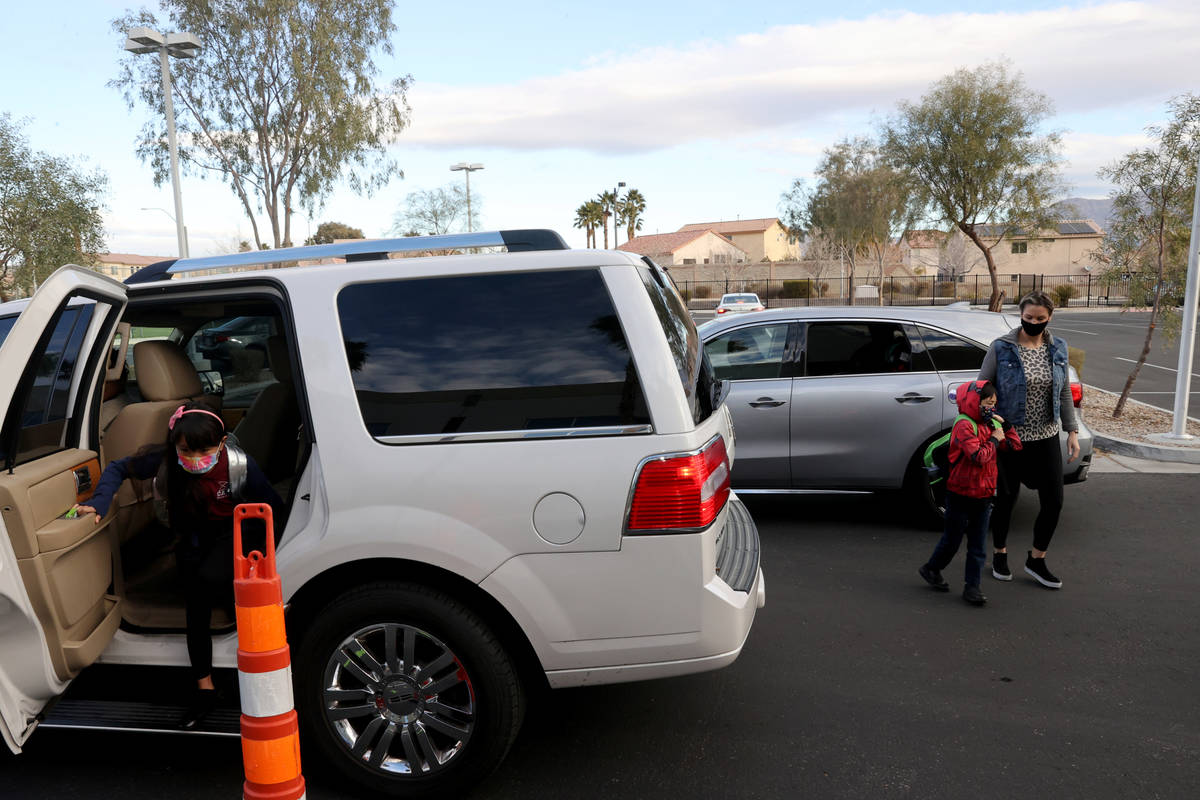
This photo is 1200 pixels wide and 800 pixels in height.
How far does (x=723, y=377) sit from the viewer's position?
665 centimetres

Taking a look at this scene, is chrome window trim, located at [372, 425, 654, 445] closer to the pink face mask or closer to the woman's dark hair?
the pink face mask

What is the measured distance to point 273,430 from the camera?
157 inches

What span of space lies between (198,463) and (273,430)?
88 cm

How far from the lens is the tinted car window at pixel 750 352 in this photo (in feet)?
21.3

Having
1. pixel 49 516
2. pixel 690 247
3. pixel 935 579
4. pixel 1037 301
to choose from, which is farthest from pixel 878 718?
pixel 690 247

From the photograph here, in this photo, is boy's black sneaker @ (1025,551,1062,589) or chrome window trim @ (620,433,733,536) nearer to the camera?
chrome window trim @ (620,433,733,536)

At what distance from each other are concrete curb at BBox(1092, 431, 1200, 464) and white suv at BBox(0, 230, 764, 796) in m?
7.37

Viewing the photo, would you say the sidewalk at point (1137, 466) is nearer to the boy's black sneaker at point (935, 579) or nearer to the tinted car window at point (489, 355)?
the boy's black sneaker at point (935, 579)

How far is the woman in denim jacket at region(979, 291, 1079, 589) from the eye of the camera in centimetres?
484

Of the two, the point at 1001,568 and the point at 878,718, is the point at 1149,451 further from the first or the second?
the point at 878,718

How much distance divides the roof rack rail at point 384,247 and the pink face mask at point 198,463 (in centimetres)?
77

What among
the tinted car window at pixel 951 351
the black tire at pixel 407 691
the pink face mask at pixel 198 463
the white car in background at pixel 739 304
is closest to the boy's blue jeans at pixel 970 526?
the tinted car window at pixel 951 351

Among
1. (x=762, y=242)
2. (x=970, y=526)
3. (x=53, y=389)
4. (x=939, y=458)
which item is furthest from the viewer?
(x=762, y=242)

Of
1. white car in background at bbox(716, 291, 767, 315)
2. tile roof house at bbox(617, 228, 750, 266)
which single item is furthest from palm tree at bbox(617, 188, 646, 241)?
white car in background at bbox(716, 291, 767, 315)
